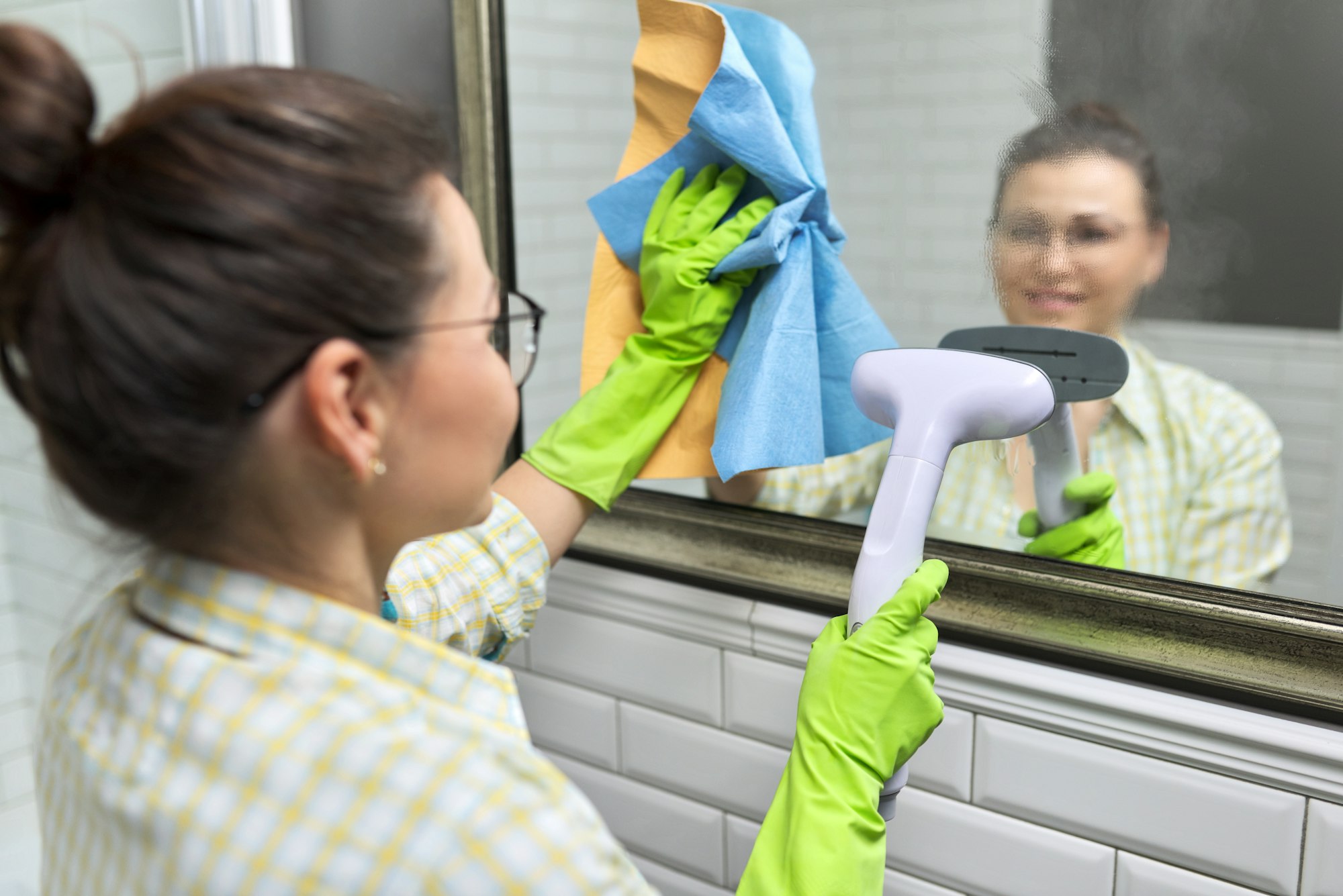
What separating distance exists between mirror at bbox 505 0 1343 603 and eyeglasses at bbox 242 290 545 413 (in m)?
0.36

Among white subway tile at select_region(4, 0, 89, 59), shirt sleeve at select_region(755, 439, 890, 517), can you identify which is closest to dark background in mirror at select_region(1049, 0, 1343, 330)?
shirt sleeve at select_region(755, 439, 890, 517)

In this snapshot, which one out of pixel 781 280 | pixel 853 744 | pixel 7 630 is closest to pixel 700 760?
pixel 853 744

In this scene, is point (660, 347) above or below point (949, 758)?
above

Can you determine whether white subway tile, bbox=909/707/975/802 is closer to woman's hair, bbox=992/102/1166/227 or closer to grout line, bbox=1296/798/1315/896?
grout line, bbox=1296/798/1315/896

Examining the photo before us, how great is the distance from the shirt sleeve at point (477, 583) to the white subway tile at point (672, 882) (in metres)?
0.36

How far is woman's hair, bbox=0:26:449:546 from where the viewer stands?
422mm

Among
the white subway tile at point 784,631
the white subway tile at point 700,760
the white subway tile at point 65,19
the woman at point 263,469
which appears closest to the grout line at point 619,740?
the white subway tile at point 700,760

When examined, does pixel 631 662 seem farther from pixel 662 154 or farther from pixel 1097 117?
pixel 1097 117

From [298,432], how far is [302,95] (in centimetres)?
16

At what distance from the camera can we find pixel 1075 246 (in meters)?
0.77

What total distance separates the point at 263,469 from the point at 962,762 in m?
0.65

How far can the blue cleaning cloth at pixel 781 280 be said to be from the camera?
0.78m

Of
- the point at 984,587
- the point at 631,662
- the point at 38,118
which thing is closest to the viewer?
the point at 38,118

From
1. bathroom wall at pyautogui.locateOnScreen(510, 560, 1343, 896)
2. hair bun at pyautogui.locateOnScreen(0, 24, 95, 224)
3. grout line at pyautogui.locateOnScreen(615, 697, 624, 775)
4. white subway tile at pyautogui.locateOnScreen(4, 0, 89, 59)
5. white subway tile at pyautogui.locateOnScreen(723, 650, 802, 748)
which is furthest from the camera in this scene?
white subway tile at pyautogui.locateOnScreen(4, 0, 89, 59)
